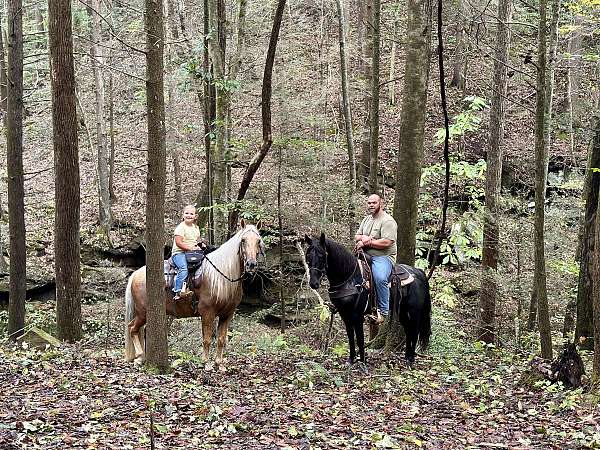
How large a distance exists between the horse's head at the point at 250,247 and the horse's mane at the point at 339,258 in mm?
1248

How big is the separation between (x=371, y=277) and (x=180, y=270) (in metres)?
3.29

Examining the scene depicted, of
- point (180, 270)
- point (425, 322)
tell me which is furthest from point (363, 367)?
point (180, 270)

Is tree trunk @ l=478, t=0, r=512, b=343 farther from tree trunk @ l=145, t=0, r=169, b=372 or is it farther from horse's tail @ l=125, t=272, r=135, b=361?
tree trunk @ l=145, t=0, r=169, b=372

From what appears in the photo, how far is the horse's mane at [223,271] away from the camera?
1095cm

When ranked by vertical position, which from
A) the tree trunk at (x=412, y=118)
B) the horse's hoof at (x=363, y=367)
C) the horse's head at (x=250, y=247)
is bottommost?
the horse's hoof at (x=363, y=367)

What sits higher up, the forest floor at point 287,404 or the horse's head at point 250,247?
the horse's head at point 250,247

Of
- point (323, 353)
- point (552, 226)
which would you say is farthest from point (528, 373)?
point (552, 226)

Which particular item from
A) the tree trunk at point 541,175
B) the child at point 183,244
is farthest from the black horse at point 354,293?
the child at point 183,244

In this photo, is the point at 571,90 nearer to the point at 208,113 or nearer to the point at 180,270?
the point at 208,113

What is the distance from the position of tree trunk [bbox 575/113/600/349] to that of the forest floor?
4.58ft

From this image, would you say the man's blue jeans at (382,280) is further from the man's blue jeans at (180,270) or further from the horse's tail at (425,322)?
the man's blue jeans at (180,270)

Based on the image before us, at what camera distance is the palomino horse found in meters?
10.7

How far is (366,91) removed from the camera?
28.4 meters

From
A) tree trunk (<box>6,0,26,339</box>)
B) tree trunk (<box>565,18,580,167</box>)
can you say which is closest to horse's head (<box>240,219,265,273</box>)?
tree trunk (<box>6,0,26,339</box>)
